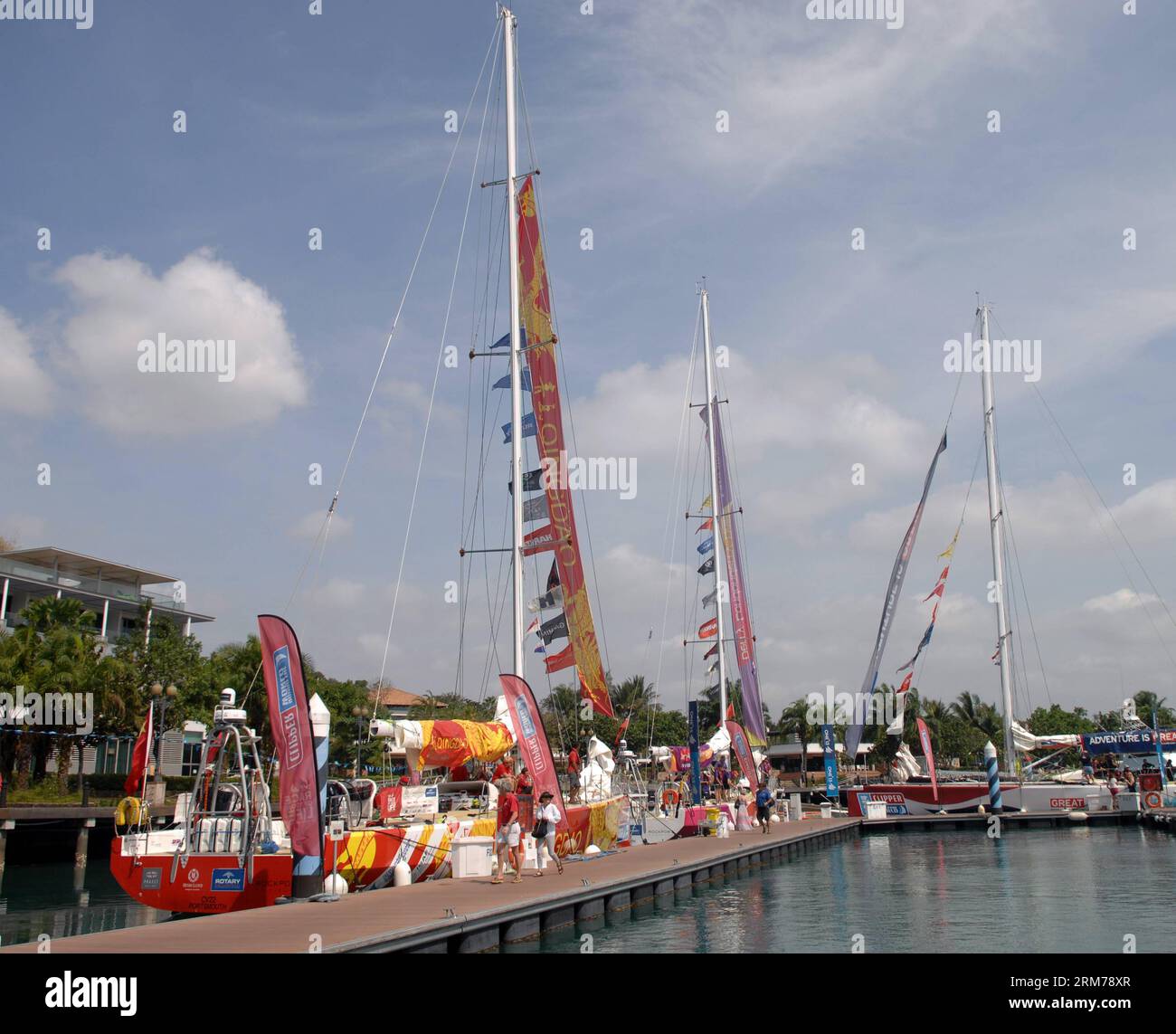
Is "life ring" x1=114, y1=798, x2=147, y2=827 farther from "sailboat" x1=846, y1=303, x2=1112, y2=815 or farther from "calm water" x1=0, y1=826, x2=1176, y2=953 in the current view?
"sailboat" x1=846, y1=303, x2=1112, y2=815

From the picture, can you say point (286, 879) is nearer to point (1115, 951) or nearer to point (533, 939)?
point (533, 939)

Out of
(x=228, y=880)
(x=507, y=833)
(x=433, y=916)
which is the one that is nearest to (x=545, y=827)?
(x=507, y=833)

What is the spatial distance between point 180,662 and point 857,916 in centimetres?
3581

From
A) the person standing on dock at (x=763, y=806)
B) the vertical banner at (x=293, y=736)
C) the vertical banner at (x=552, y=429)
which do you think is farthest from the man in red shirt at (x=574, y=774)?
the vertical banner at (x=293, y=736)

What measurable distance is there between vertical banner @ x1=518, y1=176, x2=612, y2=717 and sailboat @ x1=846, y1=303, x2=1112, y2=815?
1654 cm

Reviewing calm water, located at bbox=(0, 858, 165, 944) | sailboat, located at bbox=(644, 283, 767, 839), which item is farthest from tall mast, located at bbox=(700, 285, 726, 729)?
calm water, located at bbox=(0, 858, 165, 944)

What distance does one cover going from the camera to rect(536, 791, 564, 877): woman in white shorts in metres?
19.7

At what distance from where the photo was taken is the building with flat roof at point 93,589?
5503 centimetres

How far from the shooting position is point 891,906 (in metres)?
20.9

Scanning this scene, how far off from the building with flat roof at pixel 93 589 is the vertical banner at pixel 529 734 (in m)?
37.4

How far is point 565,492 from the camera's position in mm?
27516
